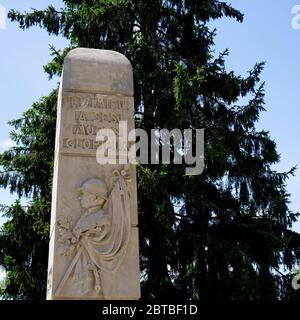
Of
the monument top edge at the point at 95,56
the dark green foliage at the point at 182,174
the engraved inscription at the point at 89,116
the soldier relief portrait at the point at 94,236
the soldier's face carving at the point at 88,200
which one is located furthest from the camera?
the dark green foliage at the point at 182,174

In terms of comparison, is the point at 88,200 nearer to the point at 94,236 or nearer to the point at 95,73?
the point at 94,236

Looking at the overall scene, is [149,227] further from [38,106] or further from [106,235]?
[106,235]

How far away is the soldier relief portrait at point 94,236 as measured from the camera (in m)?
6.75

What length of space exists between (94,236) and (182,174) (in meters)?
4.74

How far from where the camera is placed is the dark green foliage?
38.1ft

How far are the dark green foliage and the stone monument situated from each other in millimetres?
3792

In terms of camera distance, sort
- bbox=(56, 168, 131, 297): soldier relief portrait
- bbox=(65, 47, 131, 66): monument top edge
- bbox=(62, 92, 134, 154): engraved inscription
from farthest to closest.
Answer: bbox=(65, 47, 131, 66): monument top edge, bbox=(62, 92, 134, 154): engraved inscription, bbox=(56, 168, 131, 297): soldier relief portrait

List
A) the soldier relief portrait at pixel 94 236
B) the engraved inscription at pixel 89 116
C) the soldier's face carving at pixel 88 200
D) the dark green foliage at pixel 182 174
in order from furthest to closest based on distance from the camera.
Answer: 1. the dark green foliage at pixel 182 174
2. the engraved inscription at pixel 89 116
3. the soldier's face carving at pixel 88 200
4. the soldier relief portrait at pixel 94 236

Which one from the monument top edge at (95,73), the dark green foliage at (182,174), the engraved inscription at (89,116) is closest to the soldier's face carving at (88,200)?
the engraved inscription at (89,116)

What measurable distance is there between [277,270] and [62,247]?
7.14 m

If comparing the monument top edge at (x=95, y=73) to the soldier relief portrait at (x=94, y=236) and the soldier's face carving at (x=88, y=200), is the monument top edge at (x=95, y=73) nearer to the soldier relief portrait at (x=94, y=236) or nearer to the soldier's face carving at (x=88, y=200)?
the soldier relief portrait at (x=94, y=236)

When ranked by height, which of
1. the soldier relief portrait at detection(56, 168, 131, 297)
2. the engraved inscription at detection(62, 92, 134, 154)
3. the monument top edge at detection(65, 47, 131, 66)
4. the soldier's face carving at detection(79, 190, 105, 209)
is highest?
the monument top edge at detection(65, 47, 131, 66)

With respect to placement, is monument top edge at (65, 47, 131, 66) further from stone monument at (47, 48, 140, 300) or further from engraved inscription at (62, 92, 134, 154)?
engraved inscription at (62, 92, 134, 154)

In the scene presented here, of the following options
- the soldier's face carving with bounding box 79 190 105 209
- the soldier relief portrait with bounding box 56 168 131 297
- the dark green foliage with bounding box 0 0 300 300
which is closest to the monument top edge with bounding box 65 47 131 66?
the soldier relief portrait with bounding box 56 168 131 297
